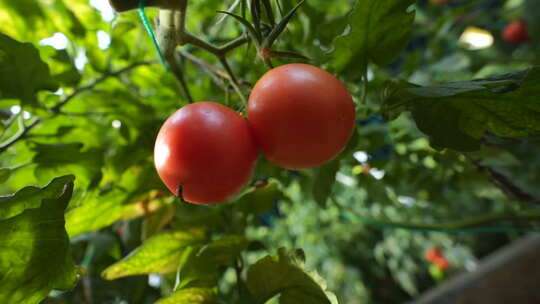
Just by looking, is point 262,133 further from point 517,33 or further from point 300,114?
point 517,33

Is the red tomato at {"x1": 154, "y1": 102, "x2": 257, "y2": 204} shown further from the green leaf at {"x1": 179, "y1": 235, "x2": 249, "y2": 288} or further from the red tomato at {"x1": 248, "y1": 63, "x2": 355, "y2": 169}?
the green leaf at {"x1": 179, "y1": 235, "x2": 249, "y2": 288}

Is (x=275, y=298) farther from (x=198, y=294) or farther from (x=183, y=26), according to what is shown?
(x=183, y=26)

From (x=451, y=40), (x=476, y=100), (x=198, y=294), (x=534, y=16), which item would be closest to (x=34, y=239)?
(x=198, y=294)

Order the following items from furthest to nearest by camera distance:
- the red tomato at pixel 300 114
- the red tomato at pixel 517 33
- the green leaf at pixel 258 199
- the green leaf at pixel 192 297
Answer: the red tomato at pixel 517 33
the green leaf at pixel 258 199
the green leaf at pixel 192 297
the red tomato at pixel 300 114

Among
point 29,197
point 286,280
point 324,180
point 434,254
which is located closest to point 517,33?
point 434,254

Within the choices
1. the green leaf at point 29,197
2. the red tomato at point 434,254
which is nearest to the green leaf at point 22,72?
the green leaf at point 29,197

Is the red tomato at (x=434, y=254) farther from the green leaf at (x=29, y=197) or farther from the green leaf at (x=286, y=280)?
the green leaf at (x=29, y=197)
